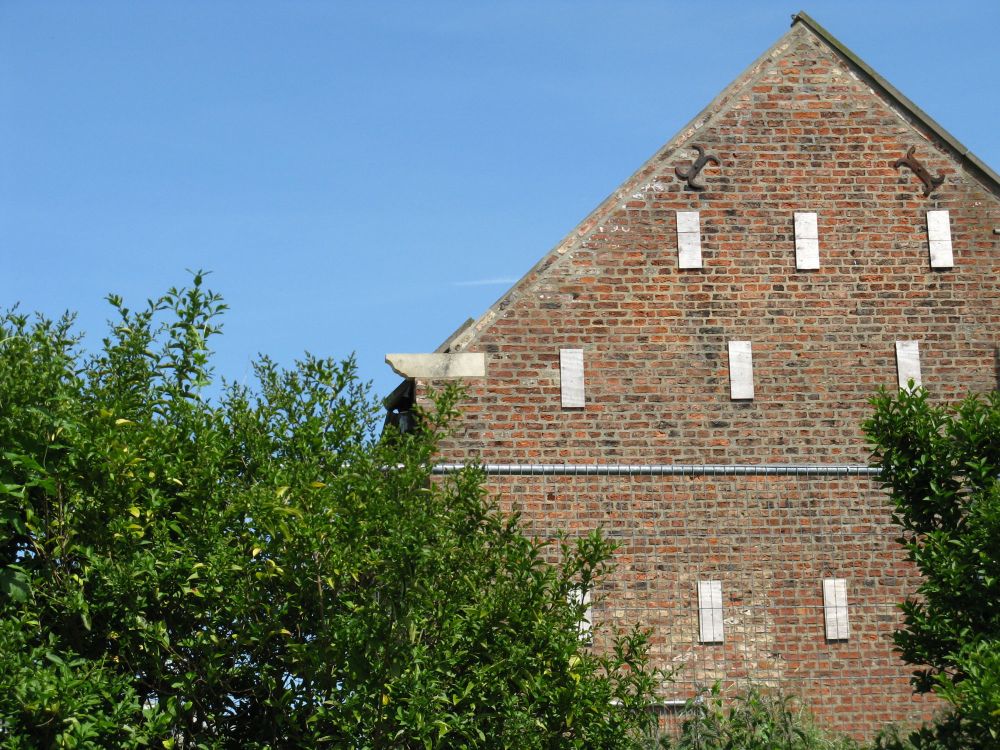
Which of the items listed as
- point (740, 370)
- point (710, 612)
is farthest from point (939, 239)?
point (710, 612)

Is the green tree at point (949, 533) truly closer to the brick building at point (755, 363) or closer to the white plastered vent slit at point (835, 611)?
the white plastered vent slit at point (835, 611)

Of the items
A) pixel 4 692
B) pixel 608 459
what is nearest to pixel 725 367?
pixel 608 459

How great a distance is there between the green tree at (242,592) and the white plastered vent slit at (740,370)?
5.27 m

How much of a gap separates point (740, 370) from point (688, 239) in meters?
1.58

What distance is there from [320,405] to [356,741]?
263 cm

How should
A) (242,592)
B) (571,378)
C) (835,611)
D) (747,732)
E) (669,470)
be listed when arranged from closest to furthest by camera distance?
1. (242,592)
2. (747,732)
3. (835,611)
4. (669,470)
5. (571,378)

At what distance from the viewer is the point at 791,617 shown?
13828 mm

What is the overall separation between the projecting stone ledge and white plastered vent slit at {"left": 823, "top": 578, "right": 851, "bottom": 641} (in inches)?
171

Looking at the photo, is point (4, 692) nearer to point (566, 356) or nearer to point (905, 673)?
point (566, 356)

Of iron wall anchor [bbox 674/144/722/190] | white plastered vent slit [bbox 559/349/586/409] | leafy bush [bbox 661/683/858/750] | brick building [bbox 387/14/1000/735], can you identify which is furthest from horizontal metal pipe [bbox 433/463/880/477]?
iron wall anchor [bbox 674/144/722/190]

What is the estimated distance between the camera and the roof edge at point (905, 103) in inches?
588

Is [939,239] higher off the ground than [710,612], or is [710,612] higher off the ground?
[939,239]

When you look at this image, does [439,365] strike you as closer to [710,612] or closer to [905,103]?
[710,612]

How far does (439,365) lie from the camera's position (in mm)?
14094
